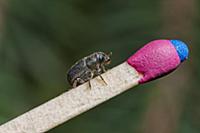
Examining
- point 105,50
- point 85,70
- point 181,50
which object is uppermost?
point 105,50

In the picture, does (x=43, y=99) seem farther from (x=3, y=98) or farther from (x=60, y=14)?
(x=3, y=98)

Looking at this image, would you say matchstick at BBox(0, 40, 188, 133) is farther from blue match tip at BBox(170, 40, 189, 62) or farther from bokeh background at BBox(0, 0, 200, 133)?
bokeh background at BBox(0, 0, 200, 133)

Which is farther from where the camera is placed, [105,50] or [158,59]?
[105,50]

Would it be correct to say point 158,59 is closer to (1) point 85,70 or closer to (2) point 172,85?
(1) point 85,70

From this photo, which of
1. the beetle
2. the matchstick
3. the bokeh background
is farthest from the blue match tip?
the bokeh background

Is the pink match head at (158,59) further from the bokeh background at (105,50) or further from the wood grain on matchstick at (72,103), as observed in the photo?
the bokeh background at (105,50)

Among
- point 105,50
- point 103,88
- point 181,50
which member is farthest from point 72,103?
point 105,50

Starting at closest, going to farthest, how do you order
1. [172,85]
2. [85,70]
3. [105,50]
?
1. [85,70]
2. [172,85]
3. [105,50]

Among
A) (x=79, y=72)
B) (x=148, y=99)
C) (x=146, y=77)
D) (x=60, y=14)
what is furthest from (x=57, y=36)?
(x=146, y=77)

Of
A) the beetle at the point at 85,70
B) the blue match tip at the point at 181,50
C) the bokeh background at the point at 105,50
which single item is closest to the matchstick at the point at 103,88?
the blue match tip at the point at 181,50
